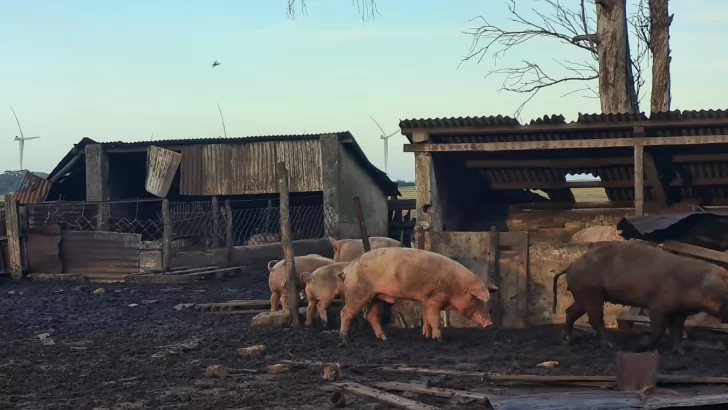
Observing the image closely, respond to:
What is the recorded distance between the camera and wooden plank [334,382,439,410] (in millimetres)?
6883

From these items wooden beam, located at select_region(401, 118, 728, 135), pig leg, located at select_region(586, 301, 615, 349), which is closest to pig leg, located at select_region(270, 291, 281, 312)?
wooden beam, located at select_region(401, 118, 728, 135)

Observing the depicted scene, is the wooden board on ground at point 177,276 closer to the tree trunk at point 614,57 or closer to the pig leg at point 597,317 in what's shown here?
the tree trunk at point 614,57

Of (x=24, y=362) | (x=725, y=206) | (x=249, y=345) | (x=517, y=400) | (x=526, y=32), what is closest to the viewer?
(x=517, y=400)

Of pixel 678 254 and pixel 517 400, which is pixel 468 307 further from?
pixel 517 400

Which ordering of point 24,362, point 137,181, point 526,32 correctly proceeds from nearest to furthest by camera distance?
point 24,362 < point 526,32 < point 137,181

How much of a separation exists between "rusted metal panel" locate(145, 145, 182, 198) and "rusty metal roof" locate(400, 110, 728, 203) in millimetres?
9510

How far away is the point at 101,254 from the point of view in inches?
735

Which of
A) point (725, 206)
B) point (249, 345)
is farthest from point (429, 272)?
point (725, 206)

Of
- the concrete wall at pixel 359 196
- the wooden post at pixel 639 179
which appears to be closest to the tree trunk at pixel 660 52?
the wooden post at pixel 639 179

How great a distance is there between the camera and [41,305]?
1477 centimetres

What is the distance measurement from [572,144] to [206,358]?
563 centimetres

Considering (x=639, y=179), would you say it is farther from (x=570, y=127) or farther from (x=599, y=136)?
(x=599, y=136)

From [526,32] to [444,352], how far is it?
11.5 metres

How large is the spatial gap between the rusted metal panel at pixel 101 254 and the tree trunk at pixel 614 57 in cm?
959
